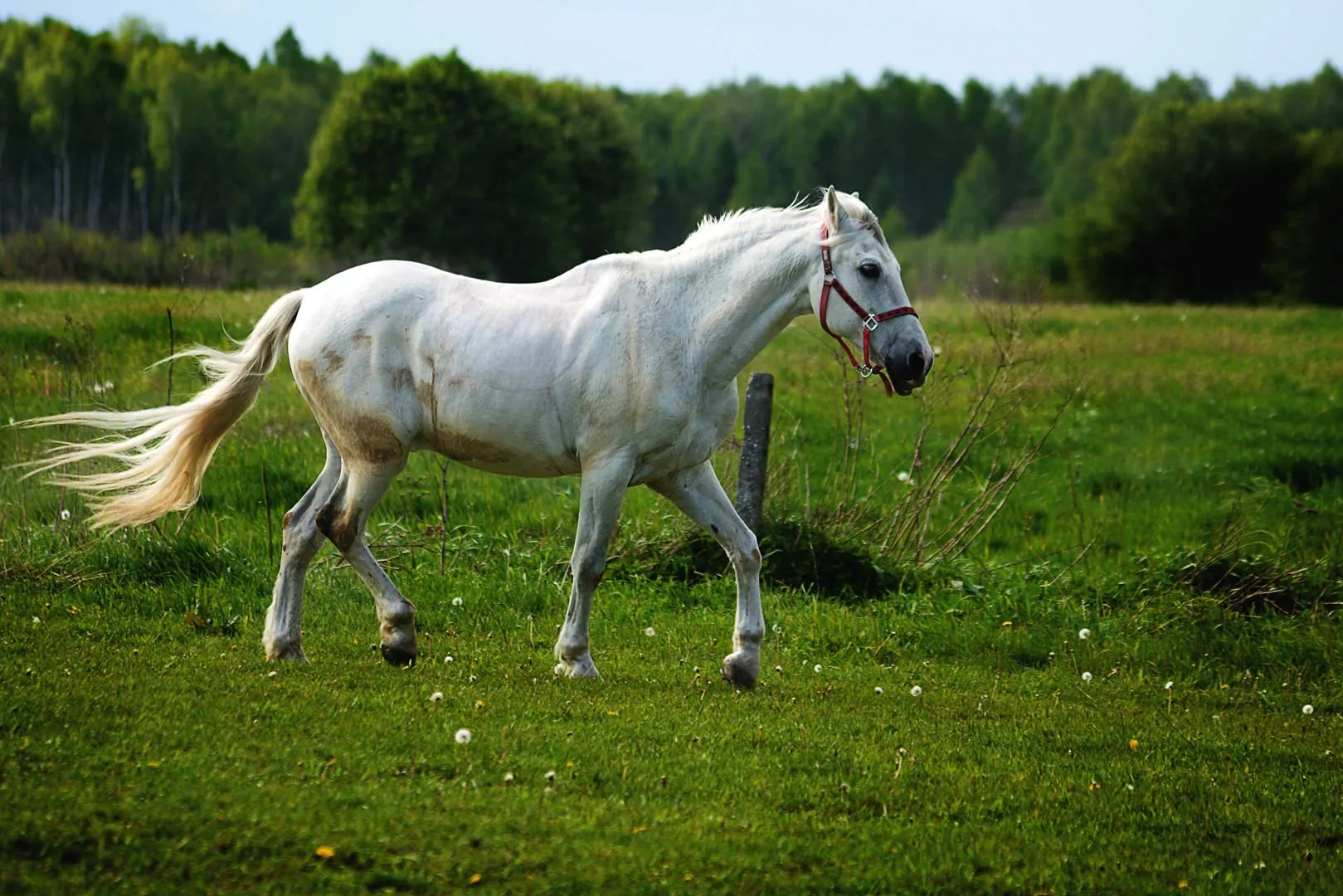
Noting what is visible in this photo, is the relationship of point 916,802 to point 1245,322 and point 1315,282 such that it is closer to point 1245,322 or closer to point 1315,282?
point 1245,322

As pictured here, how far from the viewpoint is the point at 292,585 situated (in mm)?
7203

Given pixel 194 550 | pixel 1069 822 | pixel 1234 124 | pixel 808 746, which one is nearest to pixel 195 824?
pixel 808 746

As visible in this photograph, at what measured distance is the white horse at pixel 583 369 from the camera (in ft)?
22.7

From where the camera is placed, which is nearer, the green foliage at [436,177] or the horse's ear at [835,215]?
the horse's ear at [835,215]

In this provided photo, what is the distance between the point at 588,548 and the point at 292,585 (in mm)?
1626

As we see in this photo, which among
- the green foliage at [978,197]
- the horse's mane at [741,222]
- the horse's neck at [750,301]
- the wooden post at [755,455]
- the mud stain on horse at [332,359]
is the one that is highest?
the green foliage at [978,197]

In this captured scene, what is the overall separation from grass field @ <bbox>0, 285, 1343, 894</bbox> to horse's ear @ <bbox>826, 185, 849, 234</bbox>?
2525mm

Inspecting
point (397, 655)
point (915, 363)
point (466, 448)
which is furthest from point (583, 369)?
point (397, 655)

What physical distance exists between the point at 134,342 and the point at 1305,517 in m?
13.8

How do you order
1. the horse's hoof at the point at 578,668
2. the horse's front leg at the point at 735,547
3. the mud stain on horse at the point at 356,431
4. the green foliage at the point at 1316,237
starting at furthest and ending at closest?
1. the green foliage at the point at 1316,237
2. the horse's front leg at the point at 735,547
3. the horse's hoof at the point at 578,668
4. the mud stain on horse at the point at 356,431

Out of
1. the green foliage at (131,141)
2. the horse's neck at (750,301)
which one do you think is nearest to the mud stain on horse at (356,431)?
the horse's neck at (750,301)

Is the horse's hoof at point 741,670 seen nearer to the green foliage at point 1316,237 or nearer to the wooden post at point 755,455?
the wooden post at point 755,455

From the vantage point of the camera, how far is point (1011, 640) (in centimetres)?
940

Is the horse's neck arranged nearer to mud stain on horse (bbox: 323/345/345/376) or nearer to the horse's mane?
the horse's mane
